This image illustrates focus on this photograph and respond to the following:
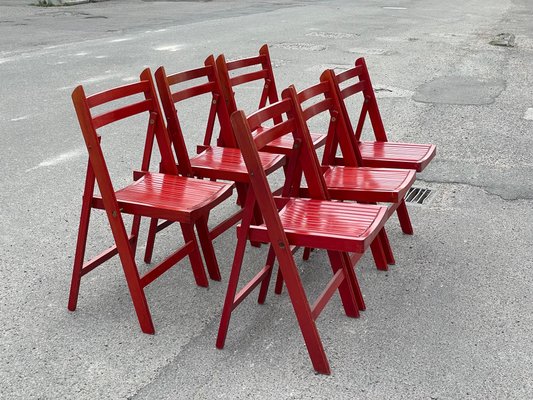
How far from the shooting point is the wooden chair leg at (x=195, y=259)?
13.3ft

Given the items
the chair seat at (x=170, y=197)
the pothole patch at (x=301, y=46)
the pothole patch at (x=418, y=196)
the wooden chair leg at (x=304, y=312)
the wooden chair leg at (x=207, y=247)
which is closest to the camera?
the wooden chair leg at (x=304, y=312)

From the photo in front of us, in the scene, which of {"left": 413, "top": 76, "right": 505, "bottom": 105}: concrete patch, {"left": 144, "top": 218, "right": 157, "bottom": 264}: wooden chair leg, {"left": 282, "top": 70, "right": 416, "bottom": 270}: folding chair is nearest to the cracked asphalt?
{"left": 413, "top": 76, "right": 505, "bottom": 105}: concrete patch

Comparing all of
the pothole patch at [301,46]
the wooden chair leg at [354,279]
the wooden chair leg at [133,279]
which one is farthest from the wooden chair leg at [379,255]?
the pothole patch at [301,46]

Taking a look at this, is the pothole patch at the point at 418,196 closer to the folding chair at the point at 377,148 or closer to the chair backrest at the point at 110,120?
the folding chair at the point at 377,148

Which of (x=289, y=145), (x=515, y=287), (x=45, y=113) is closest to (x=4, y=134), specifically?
(x=45, y=113)

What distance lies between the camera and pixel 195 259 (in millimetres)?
4098

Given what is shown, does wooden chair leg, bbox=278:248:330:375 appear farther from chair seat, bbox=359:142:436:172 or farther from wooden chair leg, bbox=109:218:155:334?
chair seat, bbox=359:142:436:172

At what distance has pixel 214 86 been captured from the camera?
4777 millimetres

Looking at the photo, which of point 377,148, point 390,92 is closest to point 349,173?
point 377,148

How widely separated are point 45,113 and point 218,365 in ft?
19.7

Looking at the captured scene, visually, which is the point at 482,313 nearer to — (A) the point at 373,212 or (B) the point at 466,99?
(A) the point at 373,212

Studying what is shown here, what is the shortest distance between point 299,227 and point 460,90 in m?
6.96

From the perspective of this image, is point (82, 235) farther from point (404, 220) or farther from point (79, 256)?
point (404, 220)

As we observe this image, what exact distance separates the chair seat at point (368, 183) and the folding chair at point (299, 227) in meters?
0.21
